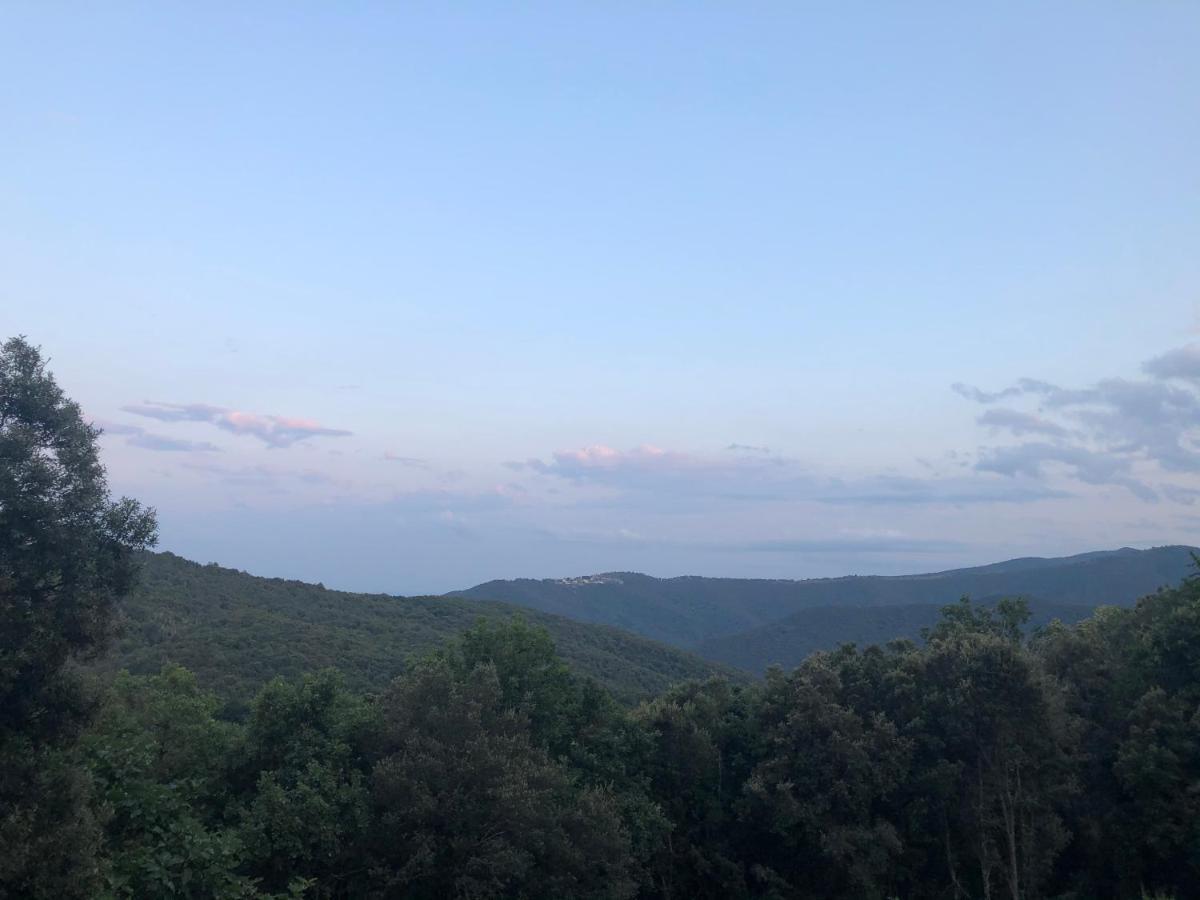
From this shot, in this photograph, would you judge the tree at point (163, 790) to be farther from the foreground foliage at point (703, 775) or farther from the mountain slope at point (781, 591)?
the mountain slope at point (781, 591)

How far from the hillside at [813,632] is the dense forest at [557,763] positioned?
7283cm

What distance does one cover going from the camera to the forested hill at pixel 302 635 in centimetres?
3966

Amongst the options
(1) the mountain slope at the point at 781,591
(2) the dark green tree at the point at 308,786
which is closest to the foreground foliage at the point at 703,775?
(2) the dark green tree at the point at 308,786

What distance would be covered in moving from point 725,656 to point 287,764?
89714 millimetres

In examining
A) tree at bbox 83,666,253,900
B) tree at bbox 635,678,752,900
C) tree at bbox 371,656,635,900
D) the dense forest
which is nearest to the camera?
the dense forest

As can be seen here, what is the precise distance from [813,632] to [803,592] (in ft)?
150

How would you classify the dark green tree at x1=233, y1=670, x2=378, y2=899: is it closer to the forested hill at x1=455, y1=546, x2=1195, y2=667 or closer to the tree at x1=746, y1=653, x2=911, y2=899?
the tree at x1=746, y1=653, x2=911, y2=899

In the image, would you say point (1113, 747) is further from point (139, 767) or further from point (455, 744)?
point (139, 767)

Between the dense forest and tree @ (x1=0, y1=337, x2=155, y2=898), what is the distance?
37 millimetres

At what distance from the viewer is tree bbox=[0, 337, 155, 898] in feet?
43.5

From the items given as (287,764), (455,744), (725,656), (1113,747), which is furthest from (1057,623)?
(725,656)

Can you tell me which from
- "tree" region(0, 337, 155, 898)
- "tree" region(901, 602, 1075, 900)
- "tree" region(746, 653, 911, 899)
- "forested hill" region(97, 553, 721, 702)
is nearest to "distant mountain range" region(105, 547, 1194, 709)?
"forested hill" region(97, 553, 721, 702)

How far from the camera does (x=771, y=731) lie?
26219 millimetres

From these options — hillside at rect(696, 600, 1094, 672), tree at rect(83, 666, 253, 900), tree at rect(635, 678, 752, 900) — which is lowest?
hillside at rect(696, 600, 1094, 672)
